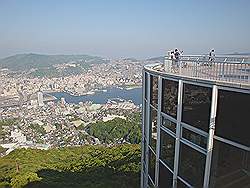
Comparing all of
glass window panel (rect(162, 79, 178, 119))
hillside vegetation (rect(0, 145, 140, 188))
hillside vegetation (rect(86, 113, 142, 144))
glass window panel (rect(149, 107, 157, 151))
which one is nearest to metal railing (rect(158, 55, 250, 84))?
glass window panel (rect(162, 79, 178, 119))

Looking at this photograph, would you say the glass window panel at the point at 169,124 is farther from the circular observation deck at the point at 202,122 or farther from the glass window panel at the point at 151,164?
the glass window panel at the point at 151,164

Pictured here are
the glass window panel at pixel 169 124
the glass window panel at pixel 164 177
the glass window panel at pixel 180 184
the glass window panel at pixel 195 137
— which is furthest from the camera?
the glass window panel at pixel 164 177

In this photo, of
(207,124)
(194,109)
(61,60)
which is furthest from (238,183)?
(61,60)

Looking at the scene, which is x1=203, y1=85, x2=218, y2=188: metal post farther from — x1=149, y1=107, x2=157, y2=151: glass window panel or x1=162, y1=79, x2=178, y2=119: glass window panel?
x1=149, y1=107, x2=157, y2=151: glass window panel

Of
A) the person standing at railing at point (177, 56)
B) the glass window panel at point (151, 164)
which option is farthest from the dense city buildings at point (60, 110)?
Answer: the glass window panel at point (151, 164)

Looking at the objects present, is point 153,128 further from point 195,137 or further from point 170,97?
point 195,137

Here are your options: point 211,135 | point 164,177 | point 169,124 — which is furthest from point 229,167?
point 164,177

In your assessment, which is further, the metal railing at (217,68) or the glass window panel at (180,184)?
the glass window panel at (180,184)
